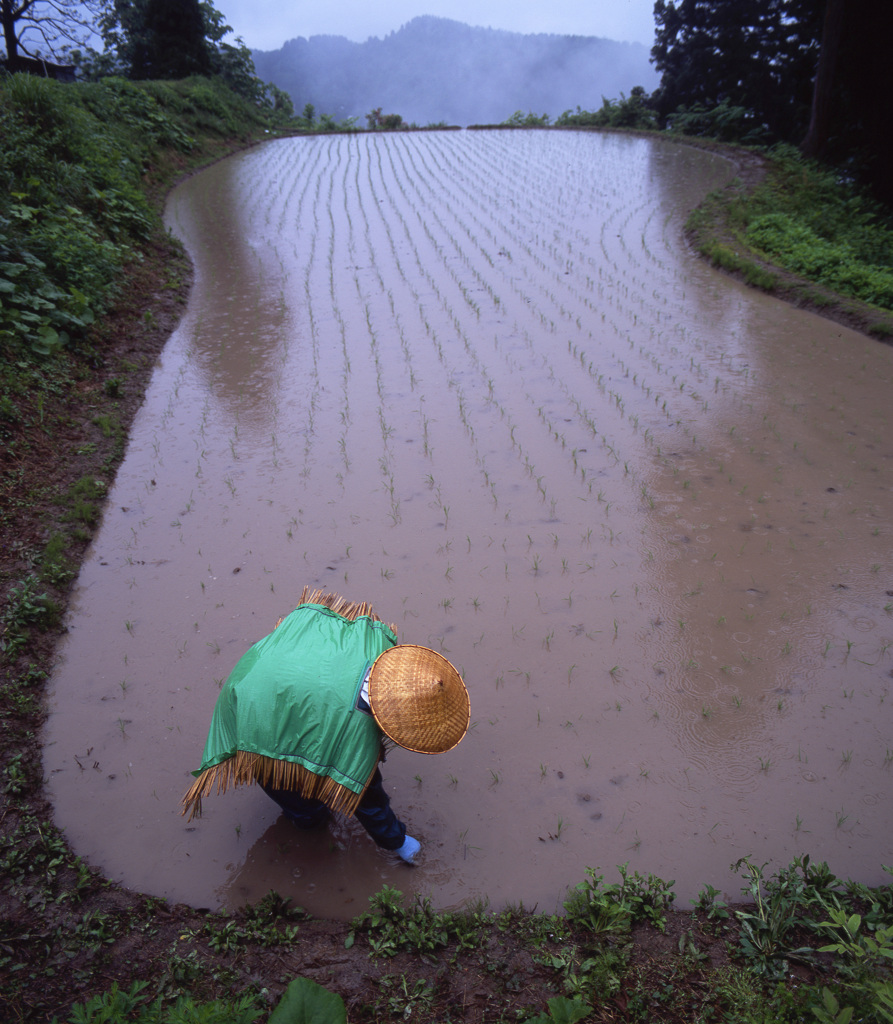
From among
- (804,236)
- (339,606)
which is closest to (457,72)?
(804,236)

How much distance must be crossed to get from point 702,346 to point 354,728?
216 inches

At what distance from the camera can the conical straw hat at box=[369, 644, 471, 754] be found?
1.94m

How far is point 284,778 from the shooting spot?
2.05 metres

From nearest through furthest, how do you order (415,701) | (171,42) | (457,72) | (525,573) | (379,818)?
(415,701) < (379,818) < (525,573) < (171,42) < (457,72)

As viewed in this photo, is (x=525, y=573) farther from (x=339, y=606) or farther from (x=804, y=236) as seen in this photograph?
(x=804, y=236)

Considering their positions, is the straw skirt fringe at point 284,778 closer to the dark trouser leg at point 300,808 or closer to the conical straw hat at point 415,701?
the dark trouser leg at point 300,808

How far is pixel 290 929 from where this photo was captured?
2.18m

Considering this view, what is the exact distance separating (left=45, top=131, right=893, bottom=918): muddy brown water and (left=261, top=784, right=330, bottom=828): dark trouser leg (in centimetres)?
12

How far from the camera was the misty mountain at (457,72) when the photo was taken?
60.6m

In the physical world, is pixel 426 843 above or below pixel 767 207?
below

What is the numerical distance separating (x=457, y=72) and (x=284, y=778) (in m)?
75.7

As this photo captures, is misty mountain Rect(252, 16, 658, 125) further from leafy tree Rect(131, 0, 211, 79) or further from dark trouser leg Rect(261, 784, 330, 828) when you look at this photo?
dark trouser leg Rect(261, 784, 330, 828)

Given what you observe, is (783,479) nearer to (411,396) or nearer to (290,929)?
(411,396)

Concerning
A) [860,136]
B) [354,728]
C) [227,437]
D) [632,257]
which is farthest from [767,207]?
[354,728]
